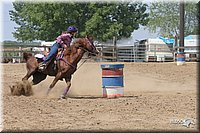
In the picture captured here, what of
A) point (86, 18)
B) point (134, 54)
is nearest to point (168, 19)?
point (86, 18)

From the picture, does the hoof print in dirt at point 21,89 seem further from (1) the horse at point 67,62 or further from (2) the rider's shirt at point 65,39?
(2) the rider's shirt at point 65,39

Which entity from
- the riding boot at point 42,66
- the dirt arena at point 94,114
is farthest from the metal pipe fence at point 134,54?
the dirt arena at point 94,114

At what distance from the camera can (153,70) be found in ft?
75.3

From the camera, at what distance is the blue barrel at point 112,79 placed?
11523 mm

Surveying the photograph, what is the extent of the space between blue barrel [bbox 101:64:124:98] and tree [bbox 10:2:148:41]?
87.3 feet

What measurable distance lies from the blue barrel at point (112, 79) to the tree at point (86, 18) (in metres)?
26.6

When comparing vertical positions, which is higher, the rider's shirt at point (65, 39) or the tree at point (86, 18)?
the tree at point (86, 18)

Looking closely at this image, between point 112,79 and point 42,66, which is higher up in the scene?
point 42,66

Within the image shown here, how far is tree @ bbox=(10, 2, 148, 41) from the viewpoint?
38688 mm

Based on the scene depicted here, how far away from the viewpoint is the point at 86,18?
4066 centimetres

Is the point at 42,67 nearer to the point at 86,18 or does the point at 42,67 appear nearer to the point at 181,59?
the point at 181,59

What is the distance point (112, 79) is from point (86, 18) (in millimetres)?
29534

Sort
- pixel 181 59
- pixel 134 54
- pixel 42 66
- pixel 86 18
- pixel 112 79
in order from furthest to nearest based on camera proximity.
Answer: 1. pixel 86 18
2. pixel 134 54
3. pixel 181 59
4. pixel 42 66
5. pixel 112 79

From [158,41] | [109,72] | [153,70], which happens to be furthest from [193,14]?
[109,72]
